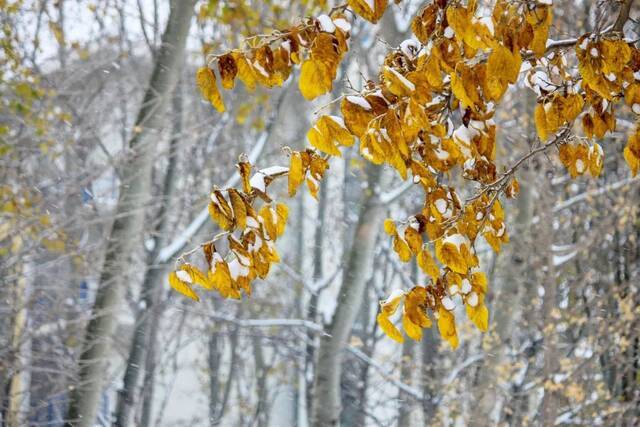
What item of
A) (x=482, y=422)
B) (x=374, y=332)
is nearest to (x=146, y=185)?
(x=482, y=422)

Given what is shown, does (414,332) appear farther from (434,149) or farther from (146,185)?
(146,185)

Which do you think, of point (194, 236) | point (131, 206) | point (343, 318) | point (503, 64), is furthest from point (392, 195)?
point (503, 64)

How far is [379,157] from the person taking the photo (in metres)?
2.24

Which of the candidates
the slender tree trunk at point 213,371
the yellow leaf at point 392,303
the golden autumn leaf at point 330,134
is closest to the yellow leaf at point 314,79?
the golden autumn leaf at point 330,134

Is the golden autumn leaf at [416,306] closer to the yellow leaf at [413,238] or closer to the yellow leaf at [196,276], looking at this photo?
the yellow leaf at [413,238]

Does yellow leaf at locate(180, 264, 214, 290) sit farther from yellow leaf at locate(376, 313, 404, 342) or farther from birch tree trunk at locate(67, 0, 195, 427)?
birch tree trunk at locate(67, 0, 195, 427)

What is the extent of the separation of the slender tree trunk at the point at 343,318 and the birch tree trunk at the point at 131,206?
2.00 meters

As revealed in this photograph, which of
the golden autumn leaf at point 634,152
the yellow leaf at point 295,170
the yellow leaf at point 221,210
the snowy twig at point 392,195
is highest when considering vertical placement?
the snowy twig at point 392,195

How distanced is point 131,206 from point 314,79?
16.9ft

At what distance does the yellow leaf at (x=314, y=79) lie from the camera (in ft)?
7.36

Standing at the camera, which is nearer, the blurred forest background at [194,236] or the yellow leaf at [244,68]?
the yellow leaf at [244,68]

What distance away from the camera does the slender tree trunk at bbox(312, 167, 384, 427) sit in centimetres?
730

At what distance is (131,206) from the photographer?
23.3 ft

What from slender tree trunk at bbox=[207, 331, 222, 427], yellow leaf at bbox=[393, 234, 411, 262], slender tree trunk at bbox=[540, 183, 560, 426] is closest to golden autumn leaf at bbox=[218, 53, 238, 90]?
yellow leaf at bbox=[393, 234, 411, 262]
